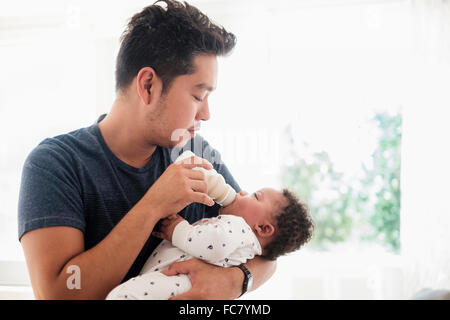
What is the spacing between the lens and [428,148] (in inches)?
78.2

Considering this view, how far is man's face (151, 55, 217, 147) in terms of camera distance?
1.08m

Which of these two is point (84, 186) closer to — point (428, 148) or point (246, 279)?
point (246, 279)

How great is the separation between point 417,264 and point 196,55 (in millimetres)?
1643

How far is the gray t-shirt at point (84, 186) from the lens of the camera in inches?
35.5

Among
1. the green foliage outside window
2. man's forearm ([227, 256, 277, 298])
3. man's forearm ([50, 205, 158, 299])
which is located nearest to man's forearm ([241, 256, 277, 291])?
man's forearm ([227, 256, 277, 298])

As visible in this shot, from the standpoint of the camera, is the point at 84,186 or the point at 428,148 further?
the point at 428,148

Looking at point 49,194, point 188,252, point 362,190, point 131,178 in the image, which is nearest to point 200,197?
point 188,252

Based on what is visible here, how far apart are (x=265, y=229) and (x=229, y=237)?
18 cm

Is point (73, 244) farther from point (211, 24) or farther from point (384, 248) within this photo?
point (384, 248)

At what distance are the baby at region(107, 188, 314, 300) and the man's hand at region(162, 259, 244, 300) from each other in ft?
0.05

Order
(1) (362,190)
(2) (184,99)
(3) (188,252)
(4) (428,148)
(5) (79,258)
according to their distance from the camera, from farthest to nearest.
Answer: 1. (1) (362,190)
2. (4) (428,148)
3. (2) (184,99)
4. (3) (188,252)
5. (5) (79,258)

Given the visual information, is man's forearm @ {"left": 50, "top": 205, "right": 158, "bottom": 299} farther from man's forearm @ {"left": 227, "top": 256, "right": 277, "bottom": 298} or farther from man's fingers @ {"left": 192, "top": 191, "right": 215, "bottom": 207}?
man's forearm @ {"left": 227, "top": 256, "right": 277, "bottom": 298}

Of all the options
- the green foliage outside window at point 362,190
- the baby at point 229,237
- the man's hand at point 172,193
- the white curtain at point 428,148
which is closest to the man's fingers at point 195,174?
the man's hand at point 172,193

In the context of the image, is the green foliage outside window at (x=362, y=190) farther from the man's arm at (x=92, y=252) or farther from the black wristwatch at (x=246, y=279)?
the man's arm at (x=92, y=252)
